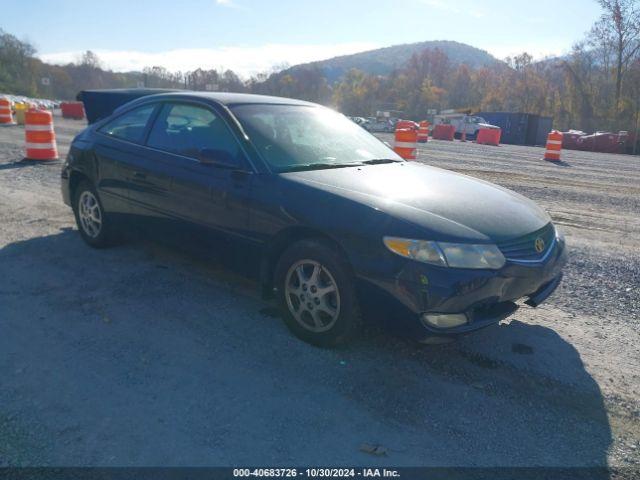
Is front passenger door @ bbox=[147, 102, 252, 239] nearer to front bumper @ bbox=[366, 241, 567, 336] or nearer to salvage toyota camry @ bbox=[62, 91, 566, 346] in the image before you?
salvage toyota camry @ bbox=[62, 91, 566, 346]

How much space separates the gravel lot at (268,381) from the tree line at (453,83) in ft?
115

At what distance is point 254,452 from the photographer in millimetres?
2330

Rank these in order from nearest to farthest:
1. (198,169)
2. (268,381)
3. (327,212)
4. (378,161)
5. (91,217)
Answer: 1. (268,381)
2. (327,212)
3. (198,169)
4. (378,161)
5. (91,217)

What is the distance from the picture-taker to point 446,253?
2.83m

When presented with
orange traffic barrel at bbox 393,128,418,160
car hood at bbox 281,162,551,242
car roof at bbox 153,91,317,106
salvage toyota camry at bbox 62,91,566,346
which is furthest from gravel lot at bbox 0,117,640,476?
orange traffic barrel at bbox 393,128,418,160

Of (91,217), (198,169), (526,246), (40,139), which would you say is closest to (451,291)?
(526,246)

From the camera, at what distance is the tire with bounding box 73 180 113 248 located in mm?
4984

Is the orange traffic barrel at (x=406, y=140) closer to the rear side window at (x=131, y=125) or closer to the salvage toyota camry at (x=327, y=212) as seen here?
the salvage toyota camry at (x=327, y=212)

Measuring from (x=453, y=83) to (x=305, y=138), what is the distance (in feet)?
375

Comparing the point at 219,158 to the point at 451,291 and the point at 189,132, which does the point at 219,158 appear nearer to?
the point at 189,132

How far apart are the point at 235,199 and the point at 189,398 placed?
1.44 meters

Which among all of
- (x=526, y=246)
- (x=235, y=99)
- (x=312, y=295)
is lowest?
(x=312, y=295)

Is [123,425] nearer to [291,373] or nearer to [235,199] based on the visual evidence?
[291,373]

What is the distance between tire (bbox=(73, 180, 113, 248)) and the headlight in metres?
3.22
